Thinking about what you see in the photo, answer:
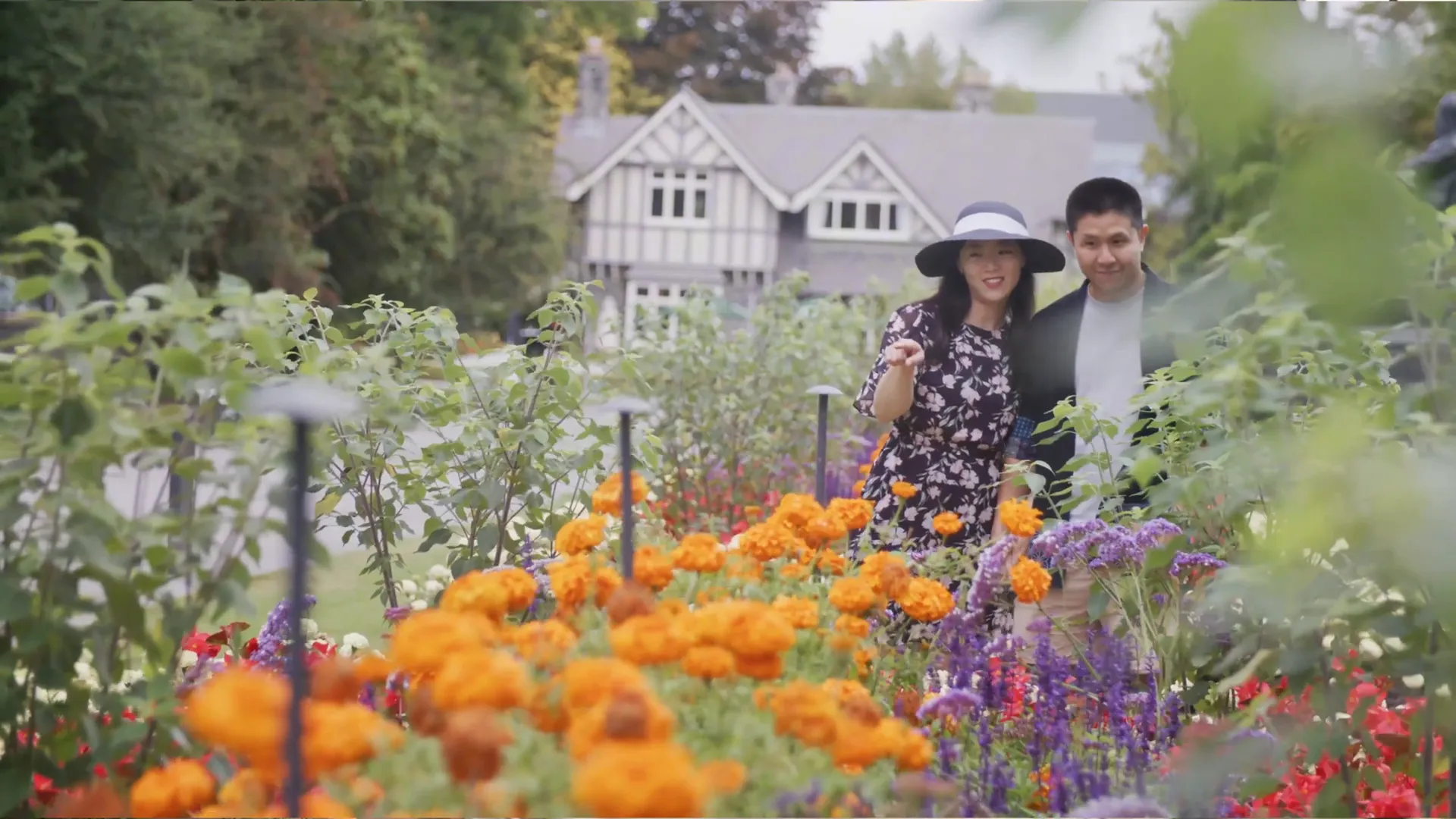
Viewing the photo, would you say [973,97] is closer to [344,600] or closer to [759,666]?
[344,600]

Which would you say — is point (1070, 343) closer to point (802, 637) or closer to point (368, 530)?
point (802, 637)

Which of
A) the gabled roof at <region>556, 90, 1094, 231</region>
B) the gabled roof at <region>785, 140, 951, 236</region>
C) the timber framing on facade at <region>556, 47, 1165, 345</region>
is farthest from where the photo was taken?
the gabled roof at <region>556, 90, 1094, 231</region>

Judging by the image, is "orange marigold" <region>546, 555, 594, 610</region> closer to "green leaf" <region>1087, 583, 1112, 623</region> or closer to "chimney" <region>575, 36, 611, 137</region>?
"green leaf" <region>1087, 583, 1112, 623</region>

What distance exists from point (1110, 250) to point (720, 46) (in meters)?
32.4

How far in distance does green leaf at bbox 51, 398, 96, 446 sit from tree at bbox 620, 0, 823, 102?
32.2m

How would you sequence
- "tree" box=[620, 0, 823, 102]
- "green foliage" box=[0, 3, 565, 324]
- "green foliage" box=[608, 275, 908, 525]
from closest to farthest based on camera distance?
"green foliage" box=[608, 275, 908, 525], "green foliage" box=[0, 3, 565, 324], "tree" box=[620, 0, 823, 102]

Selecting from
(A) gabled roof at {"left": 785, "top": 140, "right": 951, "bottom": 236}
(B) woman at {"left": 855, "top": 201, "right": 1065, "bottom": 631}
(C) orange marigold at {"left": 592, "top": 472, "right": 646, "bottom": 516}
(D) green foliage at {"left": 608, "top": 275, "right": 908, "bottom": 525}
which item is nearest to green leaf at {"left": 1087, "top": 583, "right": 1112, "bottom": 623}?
(B) woman at {"left": 855, "top": 201, "right": 1065, "bottom": 631}

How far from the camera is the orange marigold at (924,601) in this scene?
199 centimetres

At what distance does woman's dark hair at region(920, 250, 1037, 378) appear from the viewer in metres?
3.15

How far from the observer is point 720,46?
34.0 m

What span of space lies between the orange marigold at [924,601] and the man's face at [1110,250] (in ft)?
3.73

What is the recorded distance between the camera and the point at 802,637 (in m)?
1.85

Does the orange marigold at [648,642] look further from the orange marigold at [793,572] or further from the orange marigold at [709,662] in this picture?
the orange marigold at [793,572]

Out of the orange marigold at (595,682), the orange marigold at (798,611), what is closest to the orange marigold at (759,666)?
the orange marigold at (595,682)
